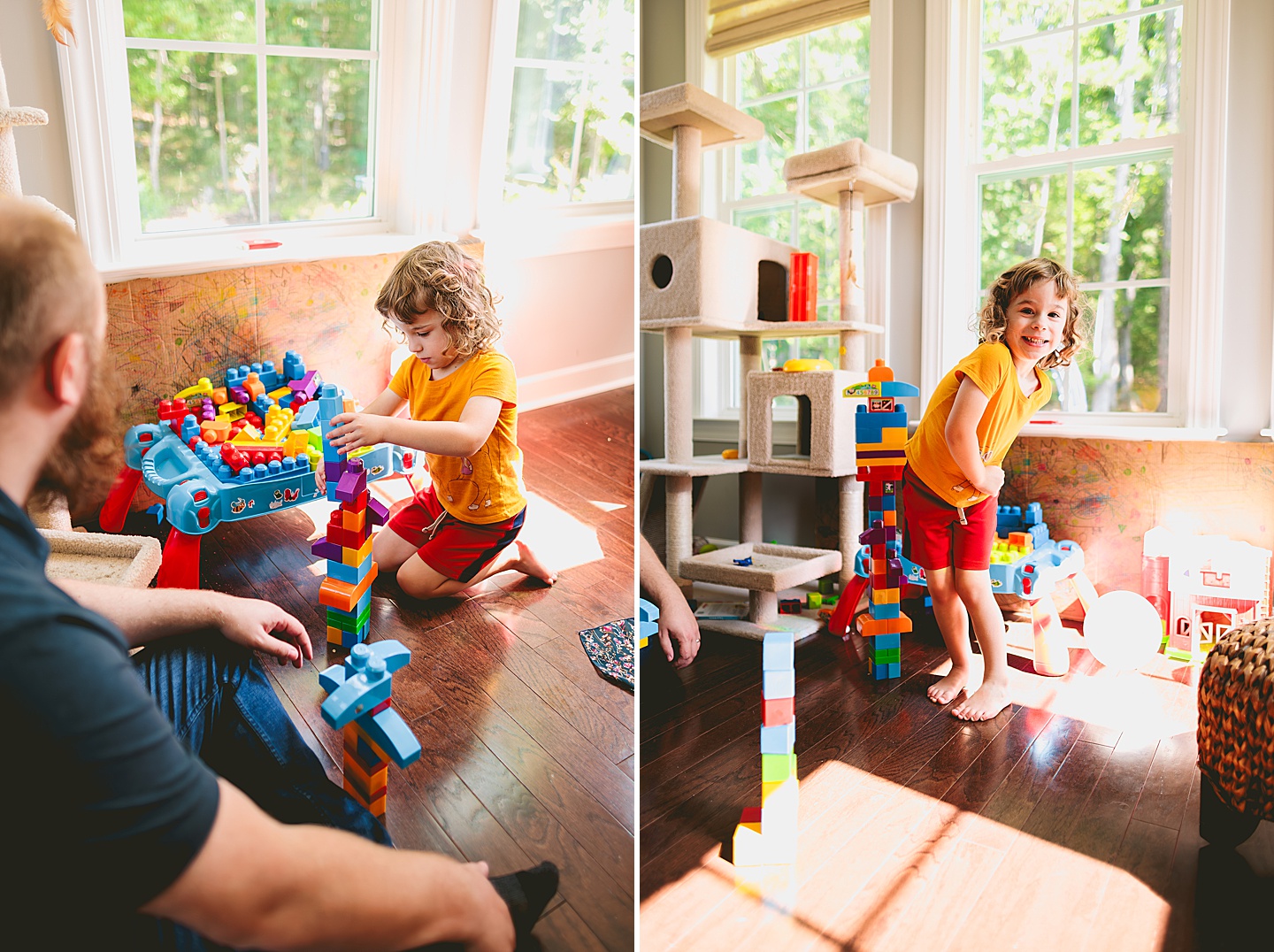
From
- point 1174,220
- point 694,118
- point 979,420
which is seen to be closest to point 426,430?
point 979,420

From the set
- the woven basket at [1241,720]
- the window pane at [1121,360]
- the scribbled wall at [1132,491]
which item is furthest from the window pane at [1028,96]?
the woven basket at [1241,720]

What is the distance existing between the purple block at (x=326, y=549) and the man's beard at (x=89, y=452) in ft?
0.39

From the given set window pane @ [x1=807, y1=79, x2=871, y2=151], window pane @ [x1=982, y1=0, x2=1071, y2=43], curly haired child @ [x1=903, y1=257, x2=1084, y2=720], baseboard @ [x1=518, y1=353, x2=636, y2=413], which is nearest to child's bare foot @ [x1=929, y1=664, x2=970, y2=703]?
curly haired child @ [x1=903, y1=257, x2=1084, y2=720]

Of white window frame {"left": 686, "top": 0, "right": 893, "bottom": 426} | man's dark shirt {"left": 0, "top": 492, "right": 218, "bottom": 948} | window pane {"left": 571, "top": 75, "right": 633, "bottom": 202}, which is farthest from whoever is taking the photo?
white window frame {"left": 686, "top": 0, "right": 893, "bottom": 426}

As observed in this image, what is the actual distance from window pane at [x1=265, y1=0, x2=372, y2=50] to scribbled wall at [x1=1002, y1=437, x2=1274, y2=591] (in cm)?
208

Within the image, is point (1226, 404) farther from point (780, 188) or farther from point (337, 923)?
point (337, 923)

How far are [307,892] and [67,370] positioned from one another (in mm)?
250

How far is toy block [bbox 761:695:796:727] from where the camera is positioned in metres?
0.98

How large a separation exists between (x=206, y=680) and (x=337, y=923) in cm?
16

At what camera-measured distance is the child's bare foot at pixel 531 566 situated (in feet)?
1.84

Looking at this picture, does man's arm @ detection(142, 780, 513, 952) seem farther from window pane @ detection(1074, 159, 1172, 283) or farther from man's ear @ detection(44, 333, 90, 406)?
window pane @ detection(1074, 159, 1172, 283)

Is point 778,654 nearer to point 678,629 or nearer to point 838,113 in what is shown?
point 678,629

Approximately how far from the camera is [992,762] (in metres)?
1.30

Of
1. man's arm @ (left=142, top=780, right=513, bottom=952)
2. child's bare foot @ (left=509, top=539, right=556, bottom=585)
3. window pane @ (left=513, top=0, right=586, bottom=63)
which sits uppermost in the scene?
window pane @ (left=513, top=0, right=586, bottom=63)
